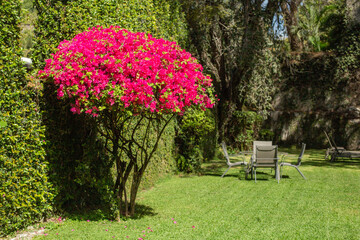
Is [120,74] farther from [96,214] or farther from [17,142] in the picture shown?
[96,214]

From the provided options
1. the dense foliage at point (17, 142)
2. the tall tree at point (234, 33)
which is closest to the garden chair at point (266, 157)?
the tall tree at point (234, 33)

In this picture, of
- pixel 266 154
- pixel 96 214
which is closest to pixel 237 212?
pixel 96 214

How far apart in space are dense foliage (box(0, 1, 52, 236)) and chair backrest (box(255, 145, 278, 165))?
584 cm

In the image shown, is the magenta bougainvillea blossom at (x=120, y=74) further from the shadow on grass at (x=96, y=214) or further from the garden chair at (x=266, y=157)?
the garden chair at (x=266, y=157)

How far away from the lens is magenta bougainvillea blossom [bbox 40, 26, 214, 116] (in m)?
4.78

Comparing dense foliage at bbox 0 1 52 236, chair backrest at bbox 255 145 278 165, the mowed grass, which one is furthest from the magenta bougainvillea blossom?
chair backrest at bbox 255 145 278 165

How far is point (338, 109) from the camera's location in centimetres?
2075

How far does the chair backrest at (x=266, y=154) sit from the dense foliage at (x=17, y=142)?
5.84 meters

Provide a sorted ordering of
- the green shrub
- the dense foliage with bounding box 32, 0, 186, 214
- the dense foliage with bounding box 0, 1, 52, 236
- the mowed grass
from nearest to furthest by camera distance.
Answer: the dense foliage with bounding box 0, 1, 52, 236 → the mowed grass → the dense foliage with bounding box 32, 0, 186, 214 → the green shrub

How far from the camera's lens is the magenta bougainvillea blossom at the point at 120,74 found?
478cm

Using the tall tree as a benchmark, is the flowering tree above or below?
below

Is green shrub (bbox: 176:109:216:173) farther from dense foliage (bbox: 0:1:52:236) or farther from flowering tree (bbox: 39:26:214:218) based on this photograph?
dense foliage (bbox: 0:1:52:236)

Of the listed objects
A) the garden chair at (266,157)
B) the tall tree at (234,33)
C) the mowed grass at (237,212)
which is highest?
the tall tree at (234,33)

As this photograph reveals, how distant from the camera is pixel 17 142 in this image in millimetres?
4910
